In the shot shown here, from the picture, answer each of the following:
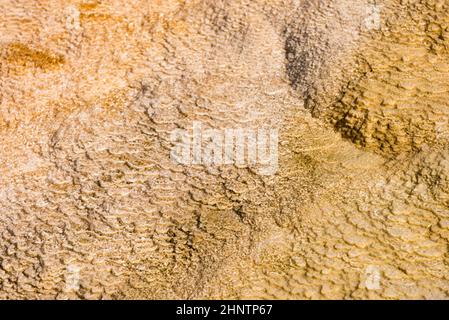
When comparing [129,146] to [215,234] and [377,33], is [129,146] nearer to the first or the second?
[215,234]

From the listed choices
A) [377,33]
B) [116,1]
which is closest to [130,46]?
[116,1]

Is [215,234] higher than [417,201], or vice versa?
[417,201]

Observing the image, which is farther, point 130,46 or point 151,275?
point 130,46

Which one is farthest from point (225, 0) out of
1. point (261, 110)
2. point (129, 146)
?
point (129, 146)
